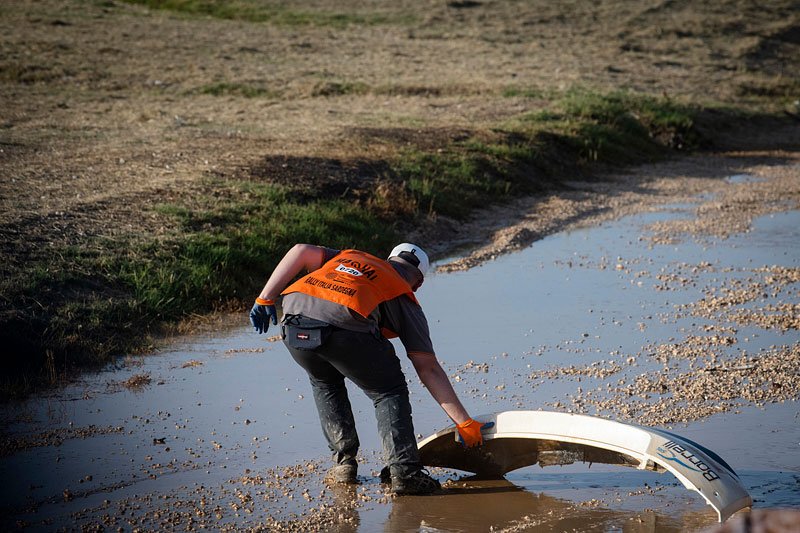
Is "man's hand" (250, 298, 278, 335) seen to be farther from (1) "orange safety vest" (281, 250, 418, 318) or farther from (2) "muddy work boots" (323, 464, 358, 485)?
(2) "muddy work boots" (323, 464, 358, 485)

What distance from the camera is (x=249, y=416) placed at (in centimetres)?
740

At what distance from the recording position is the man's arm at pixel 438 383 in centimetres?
592

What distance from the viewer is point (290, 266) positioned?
591 cm

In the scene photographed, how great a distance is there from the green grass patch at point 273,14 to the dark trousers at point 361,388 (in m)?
29.4

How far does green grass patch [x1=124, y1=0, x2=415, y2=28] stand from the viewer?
3516 cm

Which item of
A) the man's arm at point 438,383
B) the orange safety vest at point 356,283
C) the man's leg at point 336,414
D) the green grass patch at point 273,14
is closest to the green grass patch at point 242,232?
the man's leg at point 336,414

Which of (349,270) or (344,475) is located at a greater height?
(349,270)

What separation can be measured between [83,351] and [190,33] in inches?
976

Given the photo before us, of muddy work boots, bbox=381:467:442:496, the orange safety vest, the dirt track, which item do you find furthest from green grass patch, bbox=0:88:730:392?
muddy work boots, bbox=381:467:442:496

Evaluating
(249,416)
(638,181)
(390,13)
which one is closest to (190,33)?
(390,13)

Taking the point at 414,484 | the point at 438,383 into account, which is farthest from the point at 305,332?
the point at 414,484

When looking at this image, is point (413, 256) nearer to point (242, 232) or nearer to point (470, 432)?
point (470, 432)

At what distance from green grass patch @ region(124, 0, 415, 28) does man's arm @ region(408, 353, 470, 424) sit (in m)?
29.6

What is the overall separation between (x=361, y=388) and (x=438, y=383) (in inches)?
17.0
